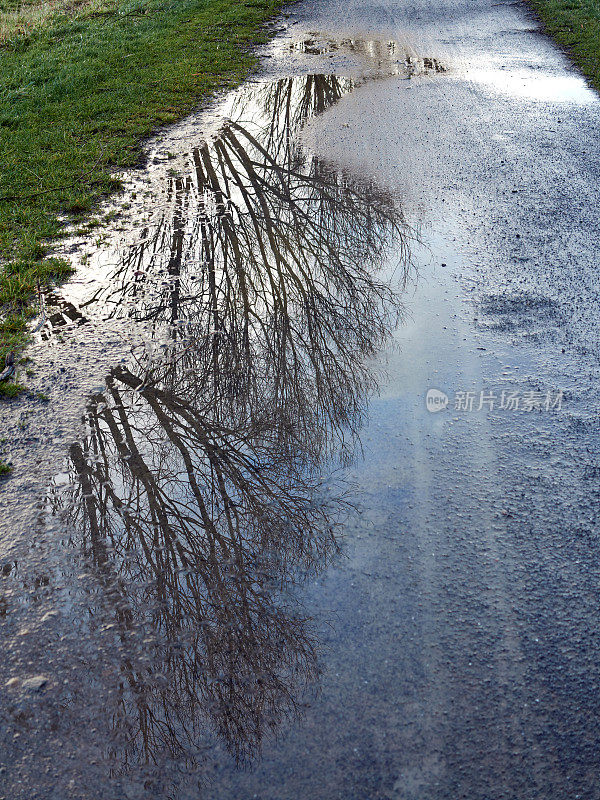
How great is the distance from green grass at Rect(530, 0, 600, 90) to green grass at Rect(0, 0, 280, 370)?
578 cm

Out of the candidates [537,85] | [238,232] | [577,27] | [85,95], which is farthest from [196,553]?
[577,27]

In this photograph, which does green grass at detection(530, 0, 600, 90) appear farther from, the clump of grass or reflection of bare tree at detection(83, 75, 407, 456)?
the clump of grass

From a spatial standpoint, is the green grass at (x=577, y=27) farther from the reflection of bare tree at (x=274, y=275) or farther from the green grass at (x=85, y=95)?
the reflection of bare tree at (x=274, y=275)

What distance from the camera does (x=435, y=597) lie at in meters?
3.38

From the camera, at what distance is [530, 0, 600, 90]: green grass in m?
11.6

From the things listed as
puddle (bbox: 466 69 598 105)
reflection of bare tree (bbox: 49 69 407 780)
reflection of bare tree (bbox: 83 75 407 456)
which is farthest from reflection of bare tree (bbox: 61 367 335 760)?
puddle (bbox: 466 69 598 105)

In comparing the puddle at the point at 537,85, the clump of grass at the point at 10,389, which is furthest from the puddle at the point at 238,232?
the puddle at the point at 537,85

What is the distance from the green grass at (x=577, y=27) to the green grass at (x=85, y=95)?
5.78m

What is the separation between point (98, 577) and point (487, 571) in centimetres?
203

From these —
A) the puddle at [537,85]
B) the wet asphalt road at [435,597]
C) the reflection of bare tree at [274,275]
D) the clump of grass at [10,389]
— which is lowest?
the wet asphalt road at [435,597]

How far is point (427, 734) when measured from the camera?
282cm

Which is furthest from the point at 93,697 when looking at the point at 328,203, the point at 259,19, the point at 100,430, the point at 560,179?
the point at 259,19

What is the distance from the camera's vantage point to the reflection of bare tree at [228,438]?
3.07 metres

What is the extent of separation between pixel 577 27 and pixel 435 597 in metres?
14.0
